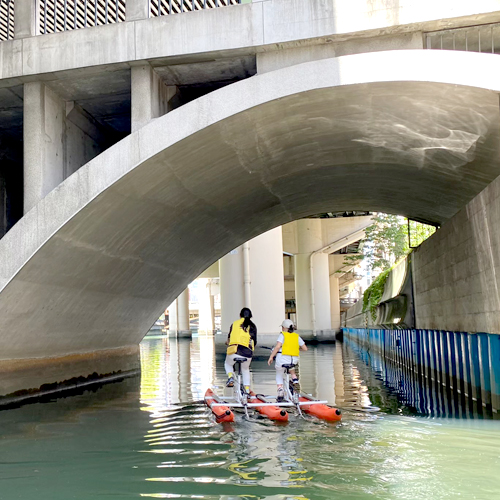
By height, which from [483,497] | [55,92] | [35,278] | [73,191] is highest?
[55,92]

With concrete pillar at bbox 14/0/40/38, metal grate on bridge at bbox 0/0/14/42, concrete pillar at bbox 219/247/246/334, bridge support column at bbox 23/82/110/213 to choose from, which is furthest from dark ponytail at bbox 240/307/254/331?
concrete pillar at bbox 219/247/246/334

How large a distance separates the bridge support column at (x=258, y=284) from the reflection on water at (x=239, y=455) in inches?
660

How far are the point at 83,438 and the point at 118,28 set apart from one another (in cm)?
836

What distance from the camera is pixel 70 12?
15891 millimetres

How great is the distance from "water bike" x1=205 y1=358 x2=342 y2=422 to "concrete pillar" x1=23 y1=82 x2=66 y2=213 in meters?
5.86

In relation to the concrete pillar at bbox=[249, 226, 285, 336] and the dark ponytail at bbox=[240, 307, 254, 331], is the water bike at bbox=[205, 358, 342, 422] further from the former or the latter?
the concrete pillar at bbox=[249, 226, 285, 336]

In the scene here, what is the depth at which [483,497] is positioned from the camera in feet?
20.3

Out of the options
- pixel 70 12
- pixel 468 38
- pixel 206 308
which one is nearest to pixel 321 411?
pixel 468 38

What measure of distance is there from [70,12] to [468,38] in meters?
9.54

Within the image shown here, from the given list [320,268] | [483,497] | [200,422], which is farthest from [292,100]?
[320,268]

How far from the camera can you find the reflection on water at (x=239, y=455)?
6715 mm

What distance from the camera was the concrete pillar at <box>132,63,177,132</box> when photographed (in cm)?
1346

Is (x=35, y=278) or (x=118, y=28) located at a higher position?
(x=118, y=28)

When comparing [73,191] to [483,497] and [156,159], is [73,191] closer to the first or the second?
[156,159]
